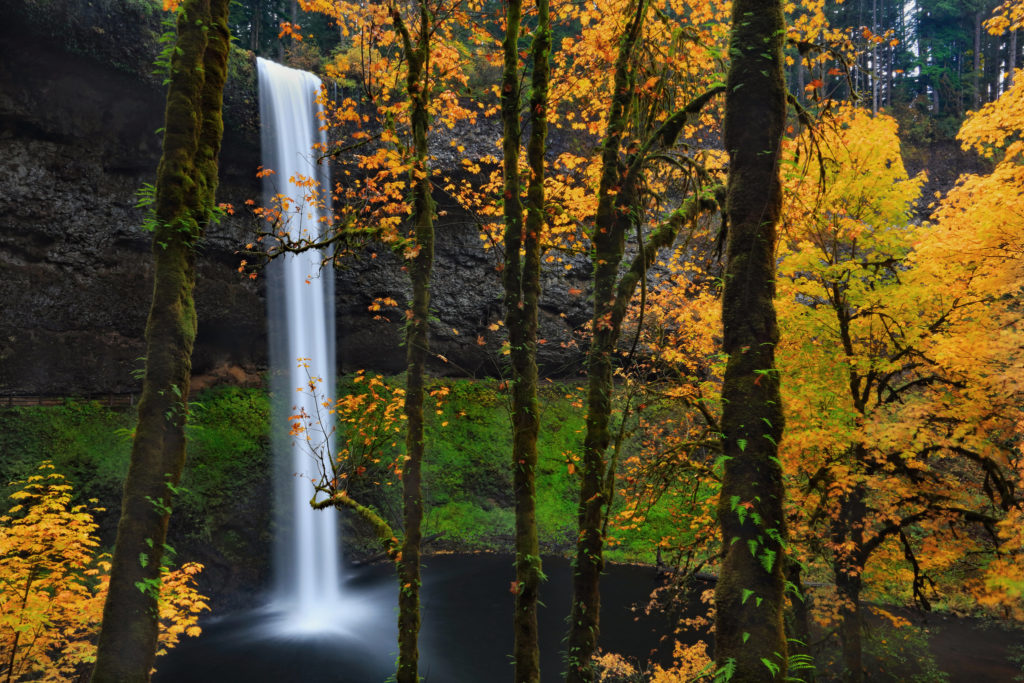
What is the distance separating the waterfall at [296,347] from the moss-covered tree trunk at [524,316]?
44.4 ft

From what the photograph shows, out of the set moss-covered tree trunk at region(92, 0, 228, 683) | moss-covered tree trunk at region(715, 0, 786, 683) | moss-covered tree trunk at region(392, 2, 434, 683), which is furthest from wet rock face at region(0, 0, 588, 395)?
moss-covered tree trunk at region(715, 0, 786, 683)

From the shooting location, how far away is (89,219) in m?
20.9

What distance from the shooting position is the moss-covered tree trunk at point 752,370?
269 centimetres

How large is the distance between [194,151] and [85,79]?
Result: 71.2 feet

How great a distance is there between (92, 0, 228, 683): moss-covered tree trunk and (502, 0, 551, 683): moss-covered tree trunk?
2895 mm

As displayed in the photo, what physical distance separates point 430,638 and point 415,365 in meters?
11.7

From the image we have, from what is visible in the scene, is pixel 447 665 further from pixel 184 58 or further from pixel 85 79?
pixel 85 79

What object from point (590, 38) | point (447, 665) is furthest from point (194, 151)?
point (447, 665)

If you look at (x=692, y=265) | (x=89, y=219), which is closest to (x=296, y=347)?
(x=89, y=219)

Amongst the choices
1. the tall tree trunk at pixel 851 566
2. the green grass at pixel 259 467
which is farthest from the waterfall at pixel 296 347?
the tall tree trunk at pixel 851 566

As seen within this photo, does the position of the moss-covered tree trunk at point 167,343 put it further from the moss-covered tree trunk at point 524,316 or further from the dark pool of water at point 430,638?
the dark pool of water at point 430,638

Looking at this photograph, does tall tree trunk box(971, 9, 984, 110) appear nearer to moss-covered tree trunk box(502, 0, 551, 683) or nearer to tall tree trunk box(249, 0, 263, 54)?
moss-covered tree trunk box(502, 0, 551, 683)

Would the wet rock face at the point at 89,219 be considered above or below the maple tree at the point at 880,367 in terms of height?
above

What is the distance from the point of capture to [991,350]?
8.85m
